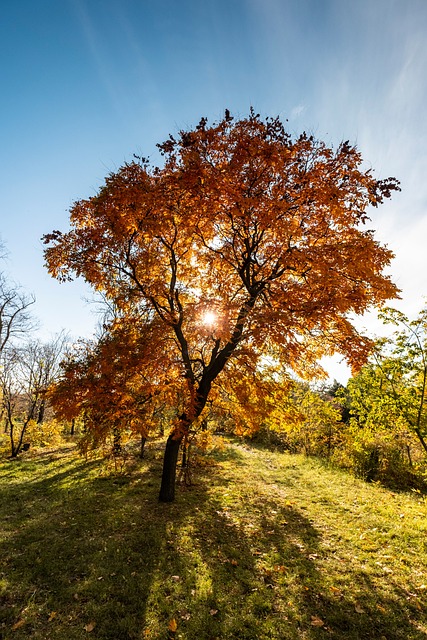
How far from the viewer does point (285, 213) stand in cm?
697

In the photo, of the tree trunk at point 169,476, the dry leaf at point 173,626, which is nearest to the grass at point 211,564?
the dry leaf at point 173,626

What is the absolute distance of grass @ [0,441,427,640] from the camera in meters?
4.18

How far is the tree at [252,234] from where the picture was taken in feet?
21.3

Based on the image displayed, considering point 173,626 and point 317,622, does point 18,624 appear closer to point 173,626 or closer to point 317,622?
point 173,626

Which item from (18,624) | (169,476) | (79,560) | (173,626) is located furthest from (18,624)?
(169,476)

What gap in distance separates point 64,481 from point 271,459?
999 centimetres

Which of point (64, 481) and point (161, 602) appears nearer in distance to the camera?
point (161, 602)

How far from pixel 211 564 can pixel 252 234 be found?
24.6 ft

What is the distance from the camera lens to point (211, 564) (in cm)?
558

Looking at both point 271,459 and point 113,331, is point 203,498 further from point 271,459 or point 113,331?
point 271,459

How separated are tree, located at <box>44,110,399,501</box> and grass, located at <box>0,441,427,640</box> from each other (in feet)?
8.50

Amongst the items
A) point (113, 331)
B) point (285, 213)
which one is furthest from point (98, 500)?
point (285, 213)

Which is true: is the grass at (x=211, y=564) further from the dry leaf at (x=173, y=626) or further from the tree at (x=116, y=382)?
the tree at (x=116, y=382)

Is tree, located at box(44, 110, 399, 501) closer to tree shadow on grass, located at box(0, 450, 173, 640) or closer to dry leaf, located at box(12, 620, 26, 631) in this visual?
tree shadow on grass, located at box(0, 450, 173, 640)
